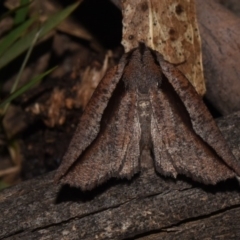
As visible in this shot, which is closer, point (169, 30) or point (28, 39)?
point (169, 30)

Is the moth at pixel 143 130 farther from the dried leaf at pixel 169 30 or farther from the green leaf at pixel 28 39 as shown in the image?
the green leaf at pixel 28 39

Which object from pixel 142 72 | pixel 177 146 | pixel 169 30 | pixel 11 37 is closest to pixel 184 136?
pixel 177 146

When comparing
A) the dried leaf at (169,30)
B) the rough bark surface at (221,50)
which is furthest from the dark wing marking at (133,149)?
the rough bark surface at (221,50)

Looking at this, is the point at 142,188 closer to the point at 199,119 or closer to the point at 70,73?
the point at 199,119

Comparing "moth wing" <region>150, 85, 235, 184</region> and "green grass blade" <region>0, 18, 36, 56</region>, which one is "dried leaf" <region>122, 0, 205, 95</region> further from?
"green grass blade" <region>0, 18, 36, 56</region>

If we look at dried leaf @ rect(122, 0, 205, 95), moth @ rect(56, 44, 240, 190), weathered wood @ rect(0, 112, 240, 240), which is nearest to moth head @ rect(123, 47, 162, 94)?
moth @ rect(56, 44, 240, 190)

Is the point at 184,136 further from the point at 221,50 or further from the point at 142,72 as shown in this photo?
the point at 221,50

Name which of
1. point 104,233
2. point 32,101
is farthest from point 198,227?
point 32,101
